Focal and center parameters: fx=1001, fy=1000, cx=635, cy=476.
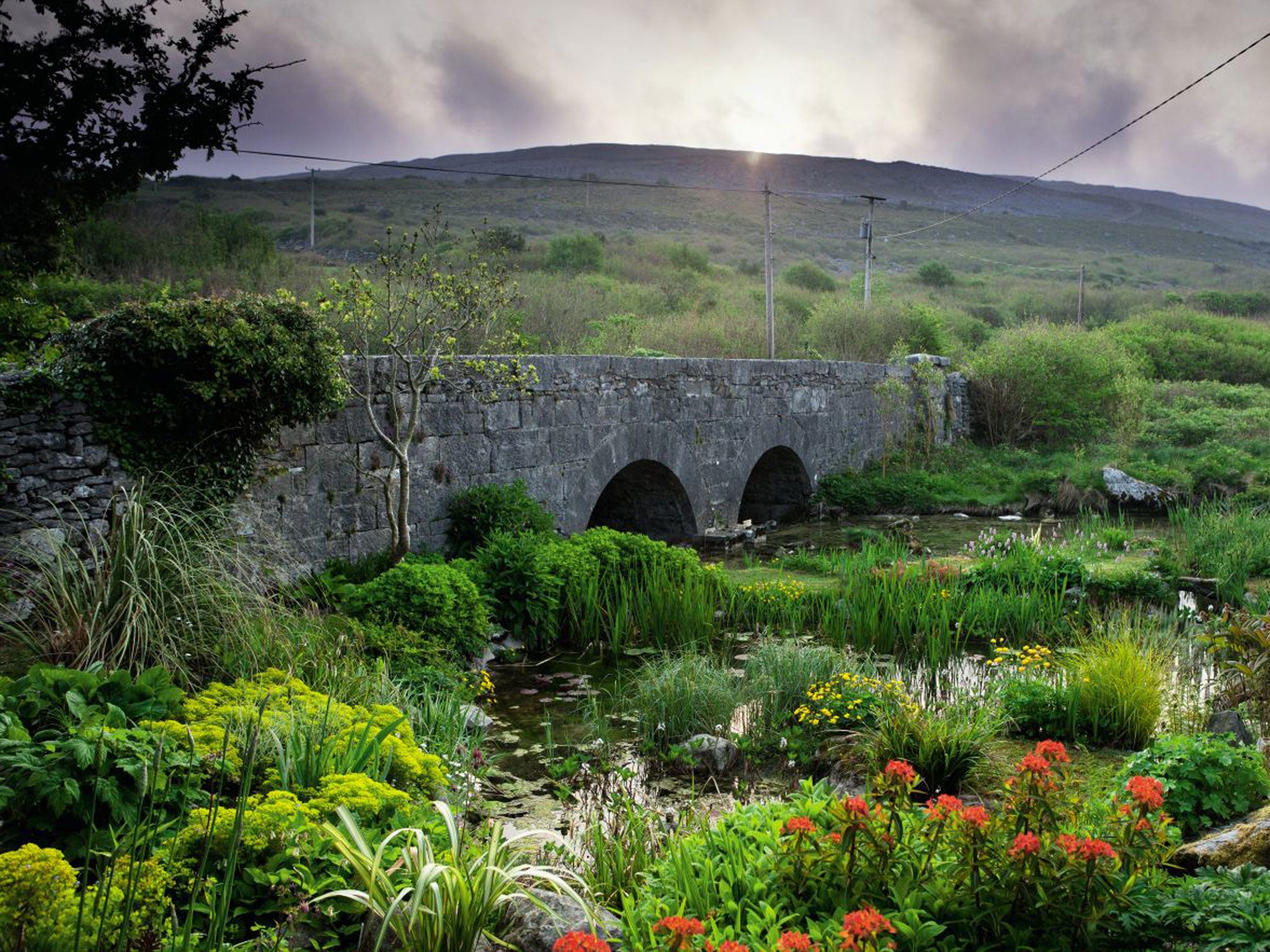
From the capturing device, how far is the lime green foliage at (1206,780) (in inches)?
160

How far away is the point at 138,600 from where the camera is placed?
5.14m

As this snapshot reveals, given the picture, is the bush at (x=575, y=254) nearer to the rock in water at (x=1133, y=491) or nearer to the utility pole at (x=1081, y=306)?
the utility pole at (x=1081, y=306)

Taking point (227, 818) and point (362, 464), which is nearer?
point (227, 818)

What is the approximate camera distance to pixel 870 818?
279 cm

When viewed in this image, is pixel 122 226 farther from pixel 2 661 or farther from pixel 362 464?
pixel 2 661

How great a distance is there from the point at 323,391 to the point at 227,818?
4.37m

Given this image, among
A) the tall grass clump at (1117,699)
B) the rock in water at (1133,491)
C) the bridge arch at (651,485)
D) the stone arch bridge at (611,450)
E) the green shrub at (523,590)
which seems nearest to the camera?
the tall grass clump at (1117,699)

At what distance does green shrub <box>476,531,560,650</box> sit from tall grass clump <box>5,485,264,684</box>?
8.50 feet

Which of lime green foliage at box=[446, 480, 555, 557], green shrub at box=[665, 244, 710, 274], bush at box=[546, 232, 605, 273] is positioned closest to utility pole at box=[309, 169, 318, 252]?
bush at box=[546, 232, 605, 273]

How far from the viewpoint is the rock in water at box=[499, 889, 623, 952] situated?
9.90 ft

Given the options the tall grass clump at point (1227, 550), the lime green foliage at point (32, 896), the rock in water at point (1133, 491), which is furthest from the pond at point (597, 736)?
the rock in water at point (1133, 491)

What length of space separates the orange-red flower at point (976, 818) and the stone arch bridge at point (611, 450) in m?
5.43

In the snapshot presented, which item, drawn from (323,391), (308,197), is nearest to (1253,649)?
(323,391)

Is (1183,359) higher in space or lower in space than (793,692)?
higher
